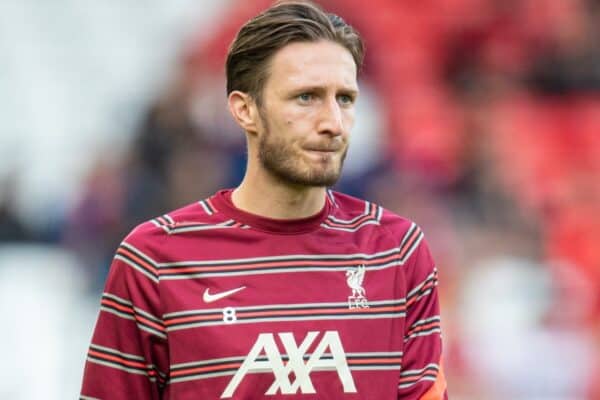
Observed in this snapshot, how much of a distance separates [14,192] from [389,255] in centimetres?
582

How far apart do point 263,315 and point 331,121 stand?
20.2 inches

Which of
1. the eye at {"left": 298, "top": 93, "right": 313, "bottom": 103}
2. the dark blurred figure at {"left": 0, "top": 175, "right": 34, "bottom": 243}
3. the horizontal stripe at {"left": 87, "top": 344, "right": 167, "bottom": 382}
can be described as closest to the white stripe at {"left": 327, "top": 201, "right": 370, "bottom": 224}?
the eye at {"left": 298, "top": 93, "right": 313, "bottom": 103}

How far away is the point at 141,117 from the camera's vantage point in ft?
31.2

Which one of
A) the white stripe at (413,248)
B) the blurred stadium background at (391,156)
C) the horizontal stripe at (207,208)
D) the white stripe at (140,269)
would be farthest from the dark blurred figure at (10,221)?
the white stripe at (413,248)

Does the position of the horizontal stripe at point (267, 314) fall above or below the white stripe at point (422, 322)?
above

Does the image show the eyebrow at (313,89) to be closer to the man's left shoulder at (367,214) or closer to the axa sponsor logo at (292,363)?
the man's left shoulder at (367,214)

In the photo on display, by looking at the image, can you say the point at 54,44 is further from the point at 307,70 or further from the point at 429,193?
the point at 307,70

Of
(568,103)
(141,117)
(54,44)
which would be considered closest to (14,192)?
(141,117)

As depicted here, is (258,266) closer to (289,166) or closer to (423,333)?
(289,166)

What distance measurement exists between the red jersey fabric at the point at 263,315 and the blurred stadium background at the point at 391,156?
3.94 metres

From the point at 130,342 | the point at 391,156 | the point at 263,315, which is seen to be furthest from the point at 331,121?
the point at 391,156

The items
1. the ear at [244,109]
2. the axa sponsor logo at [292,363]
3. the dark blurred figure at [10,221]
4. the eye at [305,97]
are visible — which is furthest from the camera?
the dark blurred figure at [10,221]

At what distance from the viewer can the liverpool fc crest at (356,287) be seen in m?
3.39

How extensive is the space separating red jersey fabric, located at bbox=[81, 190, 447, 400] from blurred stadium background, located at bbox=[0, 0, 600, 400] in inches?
155
